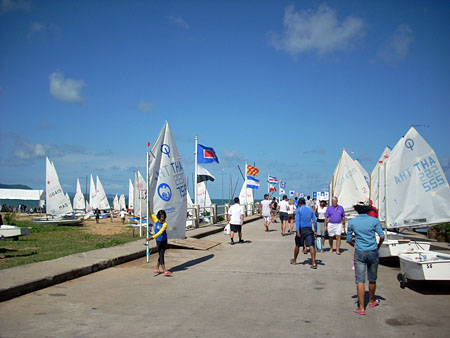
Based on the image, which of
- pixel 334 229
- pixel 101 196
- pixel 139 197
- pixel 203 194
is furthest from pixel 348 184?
pixel 101 196

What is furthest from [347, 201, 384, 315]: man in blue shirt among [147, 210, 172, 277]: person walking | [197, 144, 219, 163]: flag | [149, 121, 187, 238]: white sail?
[197, 144, 219, 163]: flag

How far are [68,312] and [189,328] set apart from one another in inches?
85.0

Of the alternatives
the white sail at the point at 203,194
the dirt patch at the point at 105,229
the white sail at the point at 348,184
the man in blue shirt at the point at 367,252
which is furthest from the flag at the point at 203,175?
the man in blue shirt at the point at 367,252

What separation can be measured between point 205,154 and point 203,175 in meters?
1.26

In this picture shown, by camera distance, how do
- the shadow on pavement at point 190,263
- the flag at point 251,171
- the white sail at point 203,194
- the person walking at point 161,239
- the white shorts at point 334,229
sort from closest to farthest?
the person walking at point 161,239 → the shadow on pavement at point 190,263 → the white shorts at point 334,229 → the flag at point 251,171 → the white sail at point 203,194

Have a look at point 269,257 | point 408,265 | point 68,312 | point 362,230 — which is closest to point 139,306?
point 68,312

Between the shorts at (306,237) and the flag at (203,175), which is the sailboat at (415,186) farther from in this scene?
the flag at (203,175)

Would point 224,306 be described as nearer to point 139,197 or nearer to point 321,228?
point 321,228

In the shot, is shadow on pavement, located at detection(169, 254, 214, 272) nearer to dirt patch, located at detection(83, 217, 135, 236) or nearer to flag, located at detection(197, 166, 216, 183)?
flag, located at detection(197, 166, 216, 183)

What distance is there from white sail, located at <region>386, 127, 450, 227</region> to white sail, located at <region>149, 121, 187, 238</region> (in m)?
6.01

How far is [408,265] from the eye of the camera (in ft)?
27.7

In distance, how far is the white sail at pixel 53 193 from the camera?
104 ft

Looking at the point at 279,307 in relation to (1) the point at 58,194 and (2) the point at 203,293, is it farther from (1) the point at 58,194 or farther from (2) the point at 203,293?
(1) the point at 58,194

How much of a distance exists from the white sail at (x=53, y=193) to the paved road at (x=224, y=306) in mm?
22751
